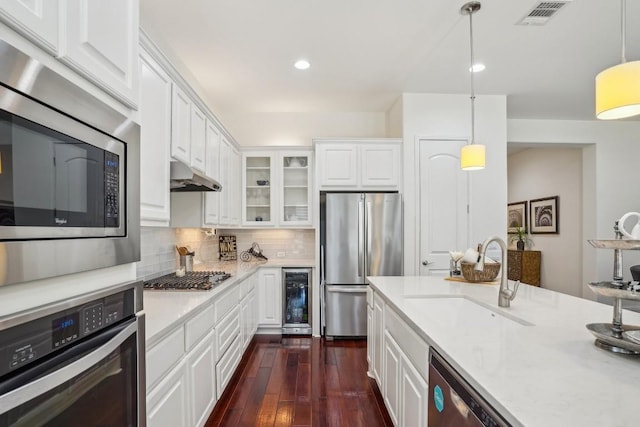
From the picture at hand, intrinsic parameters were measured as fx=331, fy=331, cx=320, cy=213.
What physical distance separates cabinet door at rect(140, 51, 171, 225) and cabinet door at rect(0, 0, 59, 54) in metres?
0.95

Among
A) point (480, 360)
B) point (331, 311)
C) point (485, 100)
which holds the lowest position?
point (331, 311)

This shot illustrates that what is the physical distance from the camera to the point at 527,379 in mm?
957

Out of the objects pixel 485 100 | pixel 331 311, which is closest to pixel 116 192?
pixel 331 311

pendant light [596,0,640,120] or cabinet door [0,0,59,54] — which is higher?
pendant light [596,0,640,120]

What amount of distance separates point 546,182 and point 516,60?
12.3 feet

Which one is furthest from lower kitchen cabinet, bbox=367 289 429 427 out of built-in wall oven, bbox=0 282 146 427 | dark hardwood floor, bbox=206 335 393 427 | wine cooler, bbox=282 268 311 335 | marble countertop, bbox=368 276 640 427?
wine cooler, bbox=282 268 311 335

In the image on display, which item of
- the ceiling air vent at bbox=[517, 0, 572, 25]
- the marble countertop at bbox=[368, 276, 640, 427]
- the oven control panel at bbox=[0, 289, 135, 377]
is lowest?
the marble countertop at bbox=[368, 276, 640, 427]

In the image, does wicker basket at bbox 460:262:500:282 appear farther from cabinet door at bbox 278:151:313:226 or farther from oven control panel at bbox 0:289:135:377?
oven control panel at bbox 0:289:135:377

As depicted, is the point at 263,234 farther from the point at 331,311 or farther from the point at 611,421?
the point at 611,421

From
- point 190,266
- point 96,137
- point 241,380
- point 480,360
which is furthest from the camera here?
point 190,266

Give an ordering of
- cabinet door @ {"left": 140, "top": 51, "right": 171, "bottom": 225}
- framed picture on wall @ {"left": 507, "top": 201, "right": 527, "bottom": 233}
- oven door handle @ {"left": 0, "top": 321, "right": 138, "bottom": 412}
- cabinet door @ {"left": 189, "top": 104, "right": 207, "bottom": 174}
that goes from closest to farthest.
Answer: oven door handle @ {"left": 0, "top": 321, "right": 138, "bottom": 412}, cabinet door @ {"left": 140, "top": 51, "right": 171, "bottom": 225}, cabinet door @ {"left": 189, "top": 104, "right": 207, "bottom": 174}, framed picture on wall @ {"left": 507, "top": 201, "right": 527, "bottom": 233}

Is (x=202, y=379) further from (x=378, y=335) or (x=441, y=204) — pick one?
(x=441, y=204)

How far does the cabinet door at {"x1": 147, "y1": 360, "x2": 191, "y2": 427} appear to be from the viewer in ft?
4.52

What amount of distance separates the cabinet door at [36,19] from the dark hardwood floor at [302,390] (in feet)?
7.58
